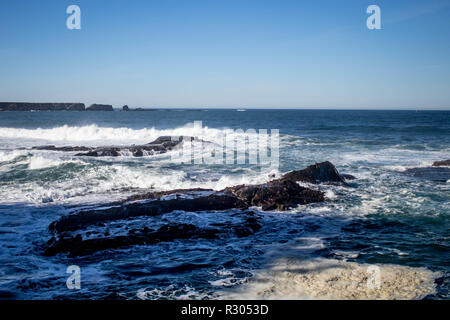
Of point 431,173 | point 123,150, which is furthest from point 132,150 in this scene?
point 431,173

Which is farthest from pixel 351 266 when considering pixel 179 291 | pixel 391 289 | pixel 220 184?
pixel 220 184

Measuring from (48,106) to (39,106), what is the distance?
11.2 feet

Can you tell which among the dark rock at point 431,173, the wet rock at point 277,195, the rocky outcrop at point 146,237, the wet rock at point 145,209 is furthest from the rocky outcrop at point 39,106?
the rocky outcrop at point 146,237

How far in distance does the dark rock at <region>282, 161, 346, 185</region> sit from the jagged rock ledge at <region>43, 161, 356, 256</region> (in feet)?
5.06

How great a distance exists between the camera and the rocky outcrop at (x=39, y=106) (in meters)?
131

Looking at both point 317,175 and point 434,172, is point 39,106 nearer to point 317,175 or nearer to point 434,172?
point 317,175

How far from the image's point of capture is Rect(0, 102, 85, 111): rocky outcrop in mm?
130875

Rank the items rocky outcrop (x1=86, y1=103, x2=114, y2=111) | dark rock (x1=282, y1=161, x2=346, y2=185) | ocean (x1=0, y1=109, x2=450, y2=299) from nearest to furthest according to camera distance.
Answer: ocean (x1=0, y1=109, x2=450, y2=299) < dark rock (x1=282, y1=161, x2=346, y2=185) < rocky outcrop (x1=86, y1=103, x2=114, y2=111)

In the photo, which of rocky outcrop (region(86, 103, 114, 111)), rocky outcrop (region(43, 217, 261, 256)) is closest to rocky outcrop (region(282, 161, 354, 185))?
rocky outcrop (region(43, 217, 261, 256))

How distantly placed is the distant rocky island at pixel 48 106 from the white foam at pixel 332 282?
153 m

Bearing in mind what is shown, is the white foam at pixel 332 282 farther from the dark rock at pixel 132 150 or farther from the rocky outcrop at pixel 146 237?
the dark rock at pixel 132 150

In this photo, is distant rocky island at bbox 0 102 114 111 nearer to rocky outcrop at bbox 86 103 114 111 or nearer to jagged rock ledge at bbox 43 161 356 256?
rocky outcrop at bbox 86 103 114 111
